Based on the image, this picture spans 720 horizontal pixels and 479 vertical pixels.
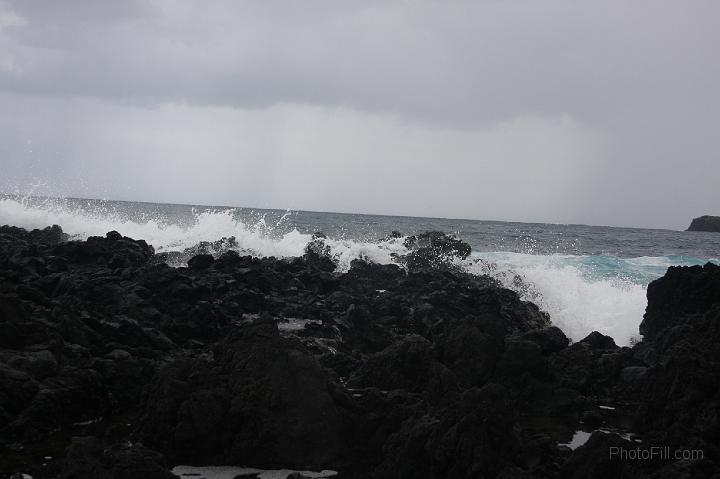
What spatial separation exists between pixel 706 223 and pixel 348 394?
427 feet

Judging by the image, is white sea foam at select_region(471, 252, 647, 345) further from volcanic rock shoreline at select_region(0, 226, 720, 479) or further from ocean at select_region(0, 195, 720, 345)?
volcanic rock shoreline at select_region(0, 226, 720, 479)

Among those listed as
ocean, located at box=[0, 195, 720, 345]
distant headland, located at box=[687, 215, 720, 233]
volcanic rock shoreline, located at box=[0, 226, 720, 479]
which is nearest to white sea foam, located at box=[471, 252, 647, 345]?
ocean, located at box=[0, 195, 720, 345]

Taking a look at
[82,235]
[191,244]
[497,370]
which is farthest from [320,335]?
[82,235]

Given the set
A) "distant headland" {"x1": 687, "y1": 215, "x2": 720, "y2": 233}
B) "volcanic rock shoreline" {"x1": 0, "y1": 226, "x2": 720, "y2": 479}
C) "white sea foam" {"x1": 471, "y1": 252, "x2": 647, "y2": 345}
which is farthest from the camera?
"distant headland" {"x1": 687, "y1": 215, "x2": 720, "y2": 233}

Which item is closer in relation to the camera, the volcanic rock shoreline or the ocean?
the volcanic rock shoreline

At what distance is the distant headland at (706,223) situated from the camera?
12019 cm

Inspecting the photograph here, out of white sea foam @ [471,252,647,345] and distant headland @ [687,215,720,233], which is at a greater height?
distant headland @ [687,215,720,233]

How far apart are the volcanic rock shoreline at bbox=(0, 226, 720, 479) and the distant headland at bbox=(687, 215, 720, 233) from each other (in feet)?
392

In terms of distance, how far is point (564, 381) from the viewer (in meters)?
11.1

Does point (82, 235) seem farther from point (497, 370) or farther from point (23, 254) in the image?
point (497, 370)

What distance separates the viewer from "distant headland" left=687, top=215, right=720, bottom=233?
120188 mm

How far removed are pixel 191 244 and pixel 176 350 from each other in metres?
26.0

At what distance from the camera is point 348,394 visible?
8258mm

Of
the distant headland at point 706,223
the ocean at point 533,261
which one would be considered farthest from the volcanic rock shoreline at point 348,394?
the distant headland at point 706,223
